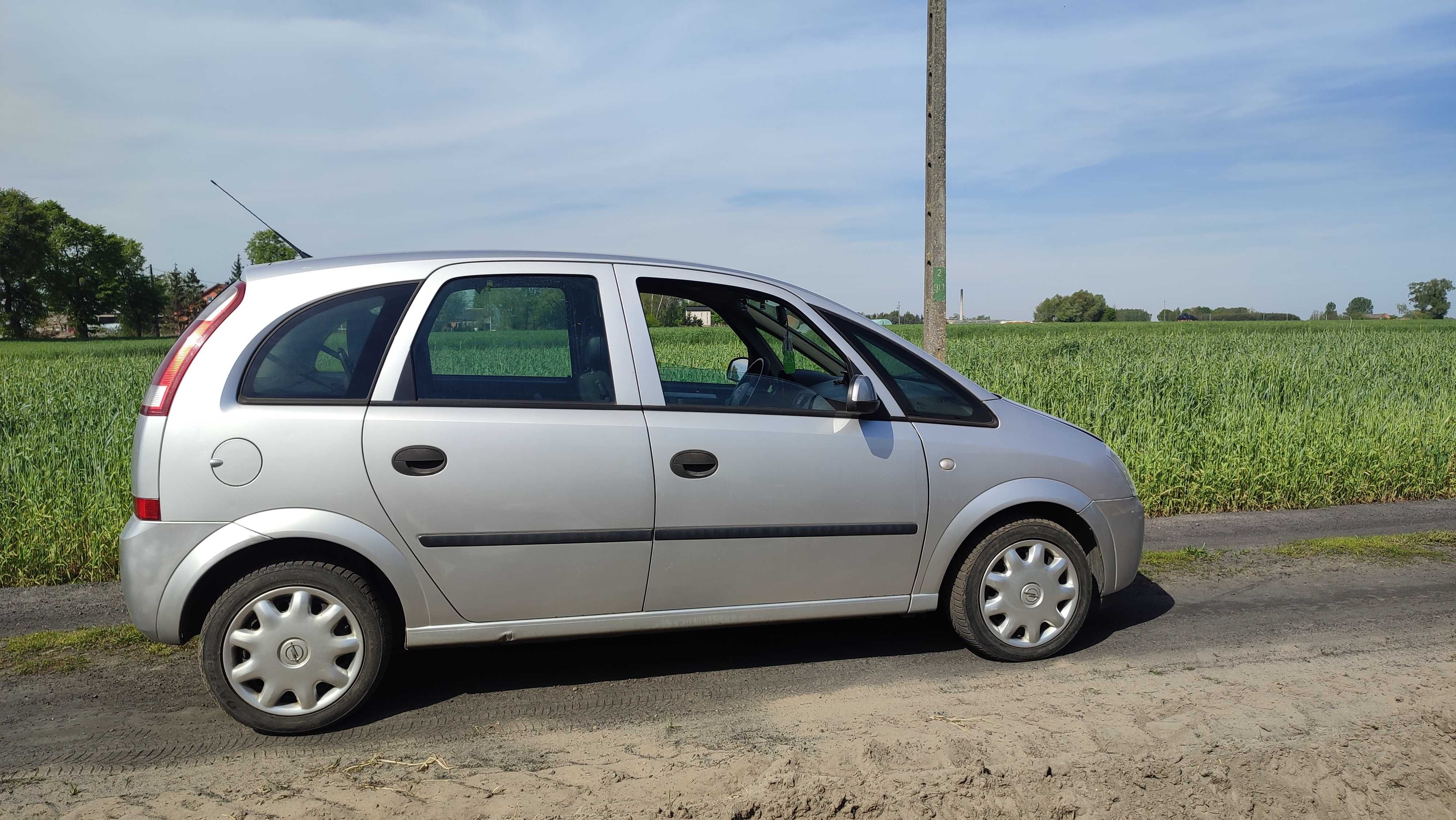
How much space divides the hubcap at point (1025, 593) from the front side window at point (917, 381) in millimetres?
637

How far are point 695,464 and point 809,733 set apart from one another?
43.8 inches

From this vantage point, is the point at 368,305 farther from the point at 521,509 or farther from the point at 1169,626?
the point at 1169,626

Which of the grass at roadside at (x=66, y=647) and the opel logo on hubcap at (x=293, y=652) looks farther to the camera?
the grass at roadside at (x=66, y=647)

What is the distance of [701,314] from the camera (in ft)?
15.5

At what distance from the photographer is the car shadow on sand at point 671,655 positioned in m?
4.11

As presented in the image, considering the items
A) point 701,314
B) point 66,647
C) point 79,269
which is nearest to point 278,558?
point 66,647

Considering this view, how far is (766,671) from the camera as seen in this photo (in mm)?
4270

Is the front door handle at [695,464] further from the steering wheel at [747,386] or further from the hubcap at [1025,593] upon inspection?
the hubcap at [1025,593]

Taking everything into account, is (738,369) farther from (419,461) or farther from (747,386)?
(419,461)

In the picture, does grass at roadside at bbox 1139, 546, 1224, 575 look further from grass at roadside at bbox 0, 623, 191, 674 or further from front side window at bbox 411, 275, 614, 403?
grass at roadside at bbox 0, 623, 191, 674

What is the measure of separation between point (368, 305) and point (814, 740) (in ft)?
7.76

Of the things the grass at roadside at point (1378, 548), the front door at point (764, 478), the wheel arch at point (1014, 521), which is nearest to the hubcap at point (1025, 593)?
the wheel arch at point (1014, 521)

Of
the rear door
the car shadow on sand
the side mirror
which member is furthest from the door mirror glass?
the car shadow on sand

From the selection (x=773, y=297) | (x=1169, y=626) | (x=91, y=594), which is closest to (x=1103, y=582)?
(x=1169, y=626)
